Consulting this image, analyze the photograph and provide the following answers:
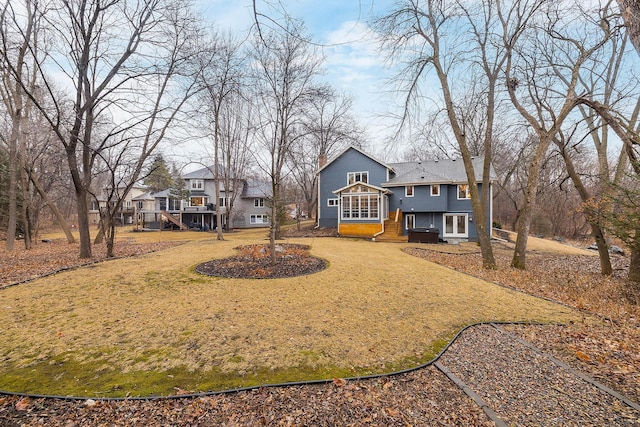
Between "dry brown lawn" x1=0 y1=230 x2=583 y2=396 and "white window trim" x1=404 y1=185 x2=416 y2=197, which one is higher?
"white window trim" x1=404 y1=185 x2=416 y2=197

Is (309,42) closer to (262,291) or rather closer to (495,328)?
(262,291)

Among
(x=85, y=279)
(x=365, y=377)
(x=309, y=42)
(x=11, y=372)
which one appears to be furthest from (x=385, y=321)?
(x=85, y=279)

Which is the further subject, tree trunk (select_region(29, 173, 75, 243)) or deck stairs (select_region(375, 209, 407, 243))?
deck stairs (select_region(375, 209, 407, 243))

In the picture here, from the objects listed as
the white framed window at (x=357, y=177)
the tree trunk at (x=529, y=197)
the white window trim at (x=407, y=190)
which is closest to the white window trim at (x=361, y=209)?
the white framed window at (x=357, y=177)

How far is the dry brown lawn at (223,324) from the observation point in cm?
354

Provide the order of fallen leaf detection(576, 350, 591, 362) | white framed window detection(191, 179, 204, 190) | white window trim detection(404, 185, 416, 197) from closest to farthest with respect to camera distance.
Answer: fallen leaf detection(576, 350, 591, 362)
white window trim detection(404, 185, 416, 197)
white framed window detection(191, 179, 204, 190)

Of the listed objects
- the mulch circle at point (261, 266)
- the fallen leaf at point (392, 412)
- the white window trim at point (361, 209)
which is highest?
the white window trim at point (361, 209)

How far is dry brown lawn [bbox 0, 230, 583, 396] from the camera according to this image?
354cm

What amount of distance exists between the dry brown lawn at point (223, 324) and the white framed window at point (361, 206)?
13.2 meters

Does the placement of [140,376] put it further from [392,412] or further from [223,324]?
[392,412]

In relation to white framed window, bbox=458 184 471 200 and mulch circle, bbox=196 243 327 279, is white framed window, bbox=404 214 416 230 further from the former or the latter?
mulch circle, bbox=196 243 327 279

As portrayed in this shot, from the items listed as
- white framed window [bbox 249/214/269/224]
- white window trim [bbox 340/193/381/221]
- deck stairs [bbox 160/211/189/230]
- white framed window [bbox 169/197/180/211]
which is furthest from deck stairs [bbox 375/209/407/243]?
white framed window [bbox 169/197/180/211]


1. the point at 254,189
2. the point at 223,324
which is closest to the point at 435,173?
the point at 223,324

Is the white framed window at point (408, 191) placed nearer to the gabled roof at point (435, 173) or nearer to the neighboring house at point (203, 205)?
the gabled roof at point (435, 173)
